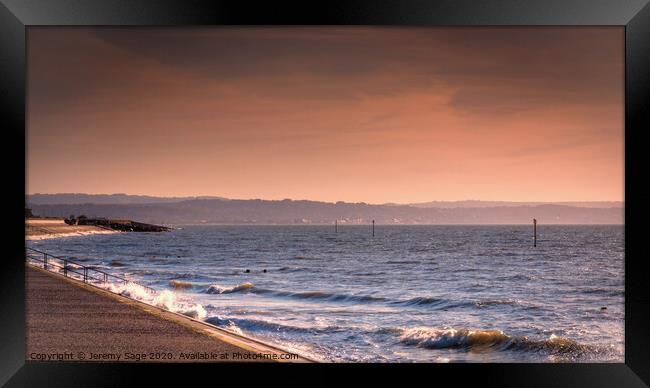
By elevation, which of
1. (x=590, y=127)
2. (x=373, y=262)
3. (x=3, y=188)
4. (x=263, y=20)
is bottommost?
(x=373, y=262)

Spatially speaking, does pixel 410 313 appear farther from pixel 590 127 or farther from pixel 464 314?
pixel 590 127

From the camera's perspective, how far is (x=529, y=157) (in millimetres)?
40406

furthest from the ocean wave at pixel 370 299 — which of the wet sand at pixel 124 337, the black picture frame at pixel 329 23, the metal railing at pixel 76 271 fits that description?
the black picture frame at pixel 329 23

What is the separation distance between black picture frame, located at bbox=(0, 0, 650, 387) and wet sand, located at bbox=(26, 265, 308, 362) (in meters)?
0.31

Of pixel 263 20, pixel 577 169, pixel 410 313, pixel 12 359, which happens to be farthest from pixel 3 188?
Result: pixel 577 169

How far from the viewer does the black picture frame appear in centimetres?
448

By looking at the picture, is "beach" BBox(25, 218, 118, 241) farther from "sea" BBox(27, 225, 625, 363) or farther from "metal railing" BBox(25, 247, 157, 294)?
"metal railing" BBox(25, 247, 157, 294)

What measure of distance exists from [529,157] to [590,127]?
3959 millimetres

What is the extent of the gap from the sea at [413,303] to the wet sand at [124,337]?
191cm

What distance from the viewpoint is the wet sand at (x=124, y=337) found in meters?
5.53

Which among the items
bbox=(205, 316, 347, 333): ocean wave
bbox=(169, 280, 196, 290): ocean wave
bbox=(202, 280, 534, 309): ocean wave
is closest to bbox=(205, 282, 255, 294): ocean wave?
bbox=(202, 280, 534, 309): ocean wave

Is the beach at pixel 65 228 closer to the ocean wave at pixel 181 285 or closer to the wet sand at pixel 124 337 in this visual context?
the ocean wave at pixel 181 285

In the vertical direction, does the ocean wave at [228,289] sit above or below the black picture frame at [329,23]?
below

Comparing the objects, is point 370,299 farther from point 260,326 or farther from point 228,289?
point 260,326
